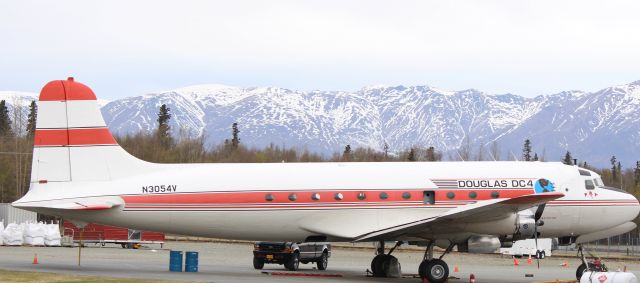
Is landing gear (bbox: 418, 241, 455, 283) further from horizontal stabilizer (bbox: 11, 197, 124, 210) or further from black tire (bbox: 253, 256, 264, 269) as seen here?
horizontal stabilizer (bbox: 11, 197, 124, 210)

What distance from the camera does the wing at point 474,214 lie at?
88.1 ft

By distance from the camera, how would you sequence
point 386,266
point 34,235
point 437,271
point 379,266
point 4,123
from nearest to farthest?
point 437,271 → point 386,266 → point 379,266 → point 34,235 → point 4,123

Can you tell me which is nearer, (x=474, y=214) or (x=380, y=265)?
(x=474, y=214)

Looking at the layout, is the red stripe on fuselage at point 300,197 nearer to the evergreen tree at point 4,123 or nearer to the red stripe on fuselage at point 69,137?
the red stripe on fuselage at point 69,137

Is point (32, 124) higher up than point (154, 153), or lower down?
higher up

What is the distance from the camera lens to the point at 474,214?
91.3 feet

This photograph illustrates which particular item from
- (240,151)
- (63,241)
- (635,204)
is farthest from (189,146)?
(635,204)

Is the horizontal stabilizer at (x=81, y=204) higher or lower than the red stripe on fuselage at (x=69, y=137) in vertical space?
lower

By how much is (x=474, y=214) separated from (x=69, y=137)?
12.8 meters

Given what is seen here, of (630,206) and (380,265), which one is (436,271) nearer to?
(380,265)

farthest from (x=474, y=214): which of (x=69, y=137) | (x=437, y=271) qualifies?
(x=69, y=137)

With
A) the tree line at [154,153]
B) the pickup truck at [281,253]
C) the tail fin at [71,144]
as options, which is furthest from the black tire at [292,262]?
the tree line at [154,153]

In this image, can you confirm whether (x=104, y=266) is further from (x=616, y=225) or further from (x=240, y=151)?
(x=240, y=151)

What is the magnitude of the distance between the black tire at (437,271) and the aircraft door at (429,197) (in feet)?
6.33
